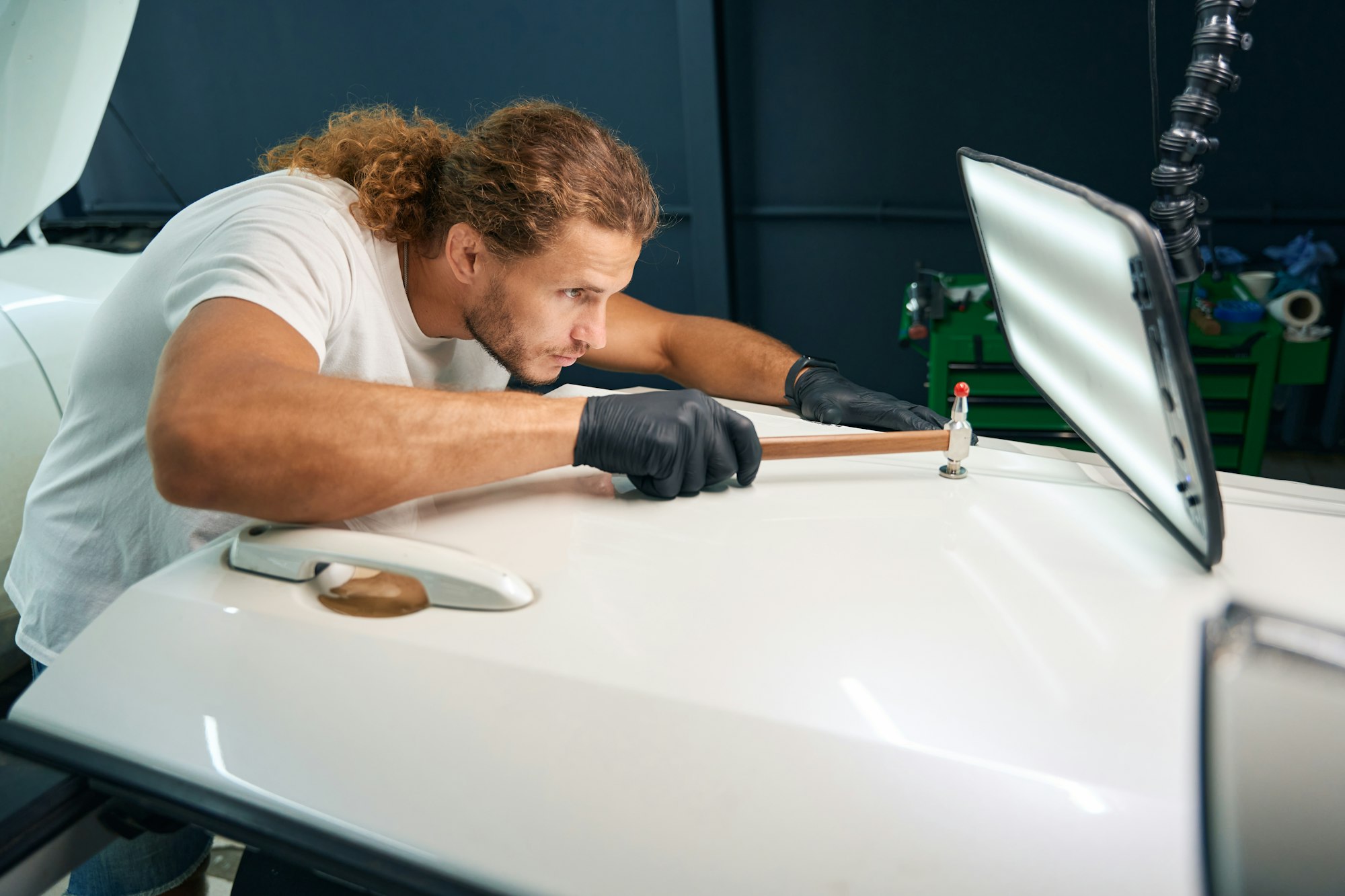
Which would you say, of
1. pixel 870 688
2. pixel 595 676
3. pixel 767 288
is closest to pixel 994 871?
pixel 870 688

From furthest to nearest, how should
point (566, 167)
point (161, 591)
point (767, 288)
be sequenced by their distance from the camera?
1. point (767, 288)
2. point (566, 167)
3. point (161, 591)

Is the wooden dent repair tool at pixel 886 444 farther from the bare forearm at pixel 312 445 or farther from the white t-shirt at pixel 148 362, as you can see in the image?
the white t-shirt at pixel 148 362

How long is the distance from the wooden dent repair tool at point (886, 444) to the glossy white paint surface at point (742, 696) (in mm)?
83

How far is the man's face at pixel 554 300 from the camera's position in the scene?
1.16m

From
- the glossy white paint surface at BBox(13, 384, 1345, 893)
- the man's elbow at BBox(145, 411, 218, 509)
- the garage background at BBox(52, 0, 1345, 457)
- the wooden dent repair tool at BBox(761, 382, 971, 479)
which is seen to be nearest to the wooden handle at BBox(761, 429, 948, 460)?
the wooden dent repair tool at BBox(761, 382, 971, 479)

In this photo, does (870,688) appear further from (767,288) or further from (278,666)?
(767,288)

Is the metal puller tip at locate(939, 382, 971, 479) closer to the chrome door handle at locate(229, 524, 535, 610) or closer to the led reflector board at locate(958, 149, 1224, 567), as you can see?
the led reflector board at locate(958, 149, 1224, 567)

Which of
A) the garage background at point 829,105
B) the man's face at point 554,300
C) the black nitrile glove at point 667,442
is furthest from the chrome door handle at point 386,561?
the garage background at point 829,105

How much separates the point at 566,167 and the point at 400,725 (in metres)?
0.80

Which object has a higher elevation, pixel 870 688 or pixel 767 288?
pixel 870 688

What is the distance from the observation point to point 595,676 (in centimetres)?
66

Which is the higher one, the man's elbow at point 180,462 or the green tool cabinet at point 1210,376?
the man's elbow at point 180,462

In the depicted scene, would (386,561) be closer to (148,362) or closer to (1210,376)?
(148,362)

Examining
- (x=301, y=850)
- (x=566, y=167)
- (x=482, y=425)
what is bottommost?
(x=301, y=850)
